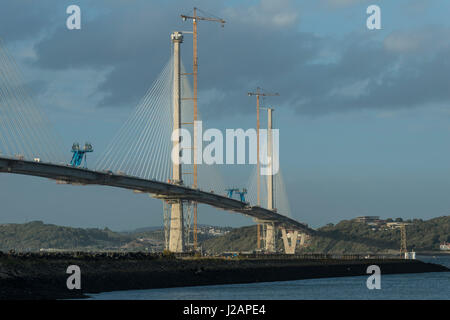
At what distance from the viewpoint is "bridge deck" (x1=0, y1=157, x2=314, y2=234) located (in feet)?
277

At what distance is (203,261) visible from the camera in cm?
9225

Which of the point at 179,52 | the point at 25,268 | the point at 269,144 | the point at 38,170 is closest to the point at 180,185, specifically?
the point at 179,52

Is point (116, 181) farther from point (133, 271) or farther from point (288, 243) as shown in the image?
point (288, 243)

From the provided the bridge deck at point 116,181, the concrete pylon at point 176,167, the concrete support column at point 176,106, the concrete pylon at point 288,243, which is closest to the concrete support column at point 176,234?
the concrete pylon at point 176,167

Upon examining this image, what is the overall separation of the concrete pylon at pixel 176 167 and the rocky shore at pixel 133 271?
35.9 feet

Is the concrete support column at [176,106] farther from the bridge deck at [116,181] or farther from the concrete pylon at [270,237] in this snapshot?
the concrete pylon at [270,237]

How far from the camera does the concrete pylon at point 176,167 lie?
109 m

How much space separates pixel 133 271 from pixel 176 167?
107ft

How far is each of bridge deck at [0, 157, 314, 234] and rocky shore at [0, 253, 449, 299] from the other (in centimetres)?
882

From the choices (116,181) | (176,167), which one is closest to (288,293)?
(116,181)

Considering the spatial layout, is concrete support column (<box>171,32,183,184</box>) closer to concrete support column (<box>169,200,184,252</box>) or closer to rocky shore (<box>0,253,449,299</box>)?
concrete support column (<box>169,200,184,252</box>)

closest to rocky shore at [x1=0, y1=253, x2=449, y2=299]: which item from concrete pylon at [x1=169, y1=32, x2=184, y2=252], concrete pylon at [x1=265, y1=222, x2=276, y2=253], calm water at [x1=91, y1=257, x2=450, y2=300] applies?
calm water at [x1=91, y1=257, x2=450, y2=300]

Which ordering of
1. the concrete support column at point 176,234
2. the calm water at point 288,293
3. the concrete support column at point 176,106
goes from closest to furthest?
the calm water at point 288,293 < the concrete support column at point 176,106 < the concrete support column at point 176,234
